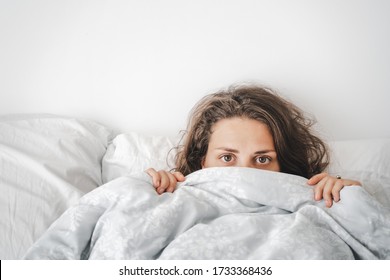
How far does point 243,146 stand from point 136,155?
38cm

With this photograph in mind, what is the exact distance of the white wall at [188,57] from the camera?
47.4 inches

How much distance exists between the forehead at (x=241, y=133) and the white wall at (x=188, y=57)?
0.35 meters

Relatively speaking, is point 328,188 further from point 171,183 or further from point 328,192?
point 171,183

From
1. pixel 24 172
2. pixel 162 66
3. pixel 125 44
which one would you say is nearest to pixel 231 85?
pixel 162 66

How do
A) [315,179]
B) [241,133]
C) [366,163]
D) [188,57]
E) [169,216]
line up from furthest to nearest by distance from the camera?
[188,57] → [366,163] → [241,133] → [315,179] → [169,216]

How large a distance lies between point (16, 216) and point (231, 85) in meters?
0.75

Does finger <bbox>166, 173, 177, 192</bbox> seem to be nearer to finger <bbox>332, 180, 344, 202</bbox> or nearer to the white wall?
finger <bbox>332, 180, 344, 202</bbox>

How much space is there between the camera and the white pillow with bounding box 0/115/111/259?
776 mm

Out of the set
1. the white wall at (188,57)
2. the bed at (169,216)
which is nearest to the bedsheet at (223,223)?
the bed at (169,216)

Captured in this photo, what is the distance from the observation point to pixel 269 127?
35.8 inches

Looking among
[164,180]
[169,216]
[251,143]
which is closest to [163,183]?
[164,180]

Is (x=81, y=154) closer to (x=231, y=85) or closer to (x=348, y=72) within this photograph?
(x=231, y=85)

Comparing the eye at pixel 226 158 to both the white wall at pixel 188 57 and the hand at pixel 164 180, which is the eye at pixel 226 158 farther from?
the white wall at pixel 188 57
